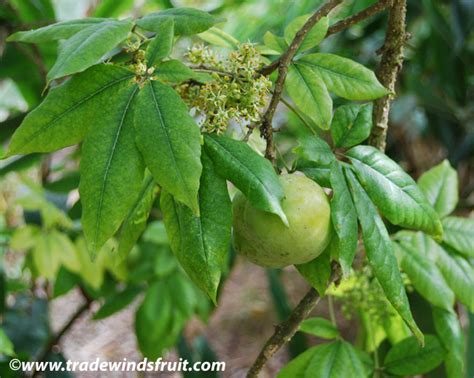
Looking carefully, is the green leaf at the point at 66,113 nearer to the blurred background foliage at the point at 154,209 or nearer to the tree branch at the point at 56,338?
the blurred background foliage at the point at 154,209

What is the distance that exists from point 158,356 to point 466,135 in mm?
851

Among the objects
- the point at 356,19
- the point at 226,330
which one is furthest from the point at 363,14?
the point at 226,330

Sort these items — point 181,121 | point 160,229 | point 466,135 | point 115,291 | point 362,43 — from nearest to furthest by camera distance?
point 181,121
point 160,229
point 115,291
point 466,135
point 362,43

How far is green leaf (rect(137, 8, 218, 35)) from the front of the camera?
1.66 ft

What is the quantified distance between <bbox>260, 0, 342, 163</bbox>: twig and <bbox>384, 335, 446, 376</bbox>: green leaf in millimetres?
327

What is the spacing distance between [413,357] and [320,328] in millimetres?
111

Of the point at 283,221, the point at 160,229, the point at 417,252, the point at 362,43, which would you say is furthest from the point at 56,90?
the point at 362,43

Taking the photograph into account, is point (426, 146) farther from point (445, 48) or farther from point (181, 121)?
point (181, 121)

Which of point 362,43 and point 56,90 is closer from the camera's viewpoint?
point 56,90

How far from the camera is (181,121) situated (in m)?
0.45

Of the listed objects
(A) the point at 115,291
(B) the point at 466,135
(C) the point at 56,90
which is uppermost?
(B) the point at 466,135

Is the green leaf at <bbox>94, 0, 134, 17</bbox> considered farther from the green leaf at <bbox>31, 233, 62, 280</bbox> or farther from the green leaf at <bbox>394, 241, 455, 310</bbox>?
the green leaf at <bbox>394, 241, 455, 310</bbox>

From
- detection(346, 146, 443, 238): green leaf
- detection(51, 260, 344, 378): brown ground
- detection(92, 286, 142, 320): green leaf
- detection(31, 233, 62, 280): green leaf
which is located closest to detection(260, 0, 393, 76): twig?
detection(346, 146, 443, 238): green leaf

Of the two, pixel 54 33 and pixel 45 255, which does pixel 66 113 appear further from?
pixel 45 255
